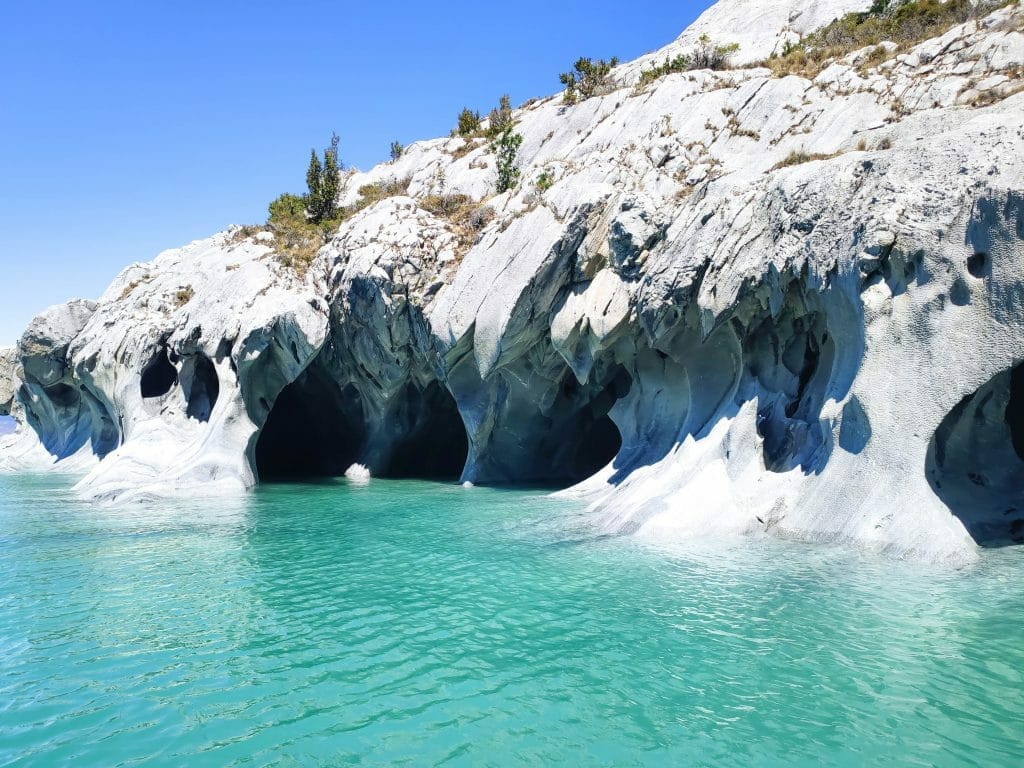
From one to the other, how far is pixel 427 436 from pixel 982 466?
2630 cm

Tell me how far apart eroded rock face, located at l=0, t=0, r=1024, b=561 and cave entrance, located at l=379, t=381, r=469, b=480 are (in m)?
0.17

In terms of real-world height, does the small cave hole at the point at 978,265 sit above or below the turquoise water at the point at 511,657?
above

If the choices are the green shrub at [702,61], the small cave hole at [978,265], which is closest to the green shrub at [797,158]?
the small cave hole at [978,265]

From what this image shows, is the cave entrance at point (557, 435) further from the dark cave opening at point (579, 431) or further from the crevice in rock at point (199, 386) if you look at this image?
the crevice in rock at point (199, 386)

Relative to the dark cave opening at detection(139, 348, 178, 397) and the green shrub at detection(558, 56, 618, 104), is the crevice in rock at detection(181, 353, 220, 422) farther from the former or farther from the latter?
the green shrub at detection(558, 56, 618, 104)

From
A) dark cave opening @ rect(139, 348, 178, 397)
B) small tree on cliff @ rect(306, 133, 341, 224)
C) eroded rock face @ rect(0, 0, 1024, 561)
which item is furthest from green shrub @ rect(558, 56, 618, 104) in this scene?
dark cave opening @ rect(139, 348, 178, 397)

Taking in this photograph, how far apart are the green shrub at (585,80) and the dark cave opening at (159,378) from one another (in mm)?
23956

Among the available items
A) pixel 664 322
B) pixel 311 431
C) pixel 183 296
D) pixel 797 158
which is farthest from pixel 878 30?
pixel 311 431

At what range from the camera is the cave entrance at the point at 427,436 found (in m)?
34.3

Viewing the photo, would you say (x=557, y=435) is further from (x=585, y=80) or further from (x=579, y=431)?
(x=585, y=80)

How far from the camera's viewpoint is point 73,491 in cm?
2848

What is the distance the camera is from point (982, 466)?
591 inches

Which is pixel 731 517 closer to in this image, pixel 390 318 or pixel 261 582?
pixel 261 582

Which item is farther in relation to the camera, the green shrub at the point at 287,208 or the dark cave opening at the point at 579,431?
the green shrub at the point at 287,208
